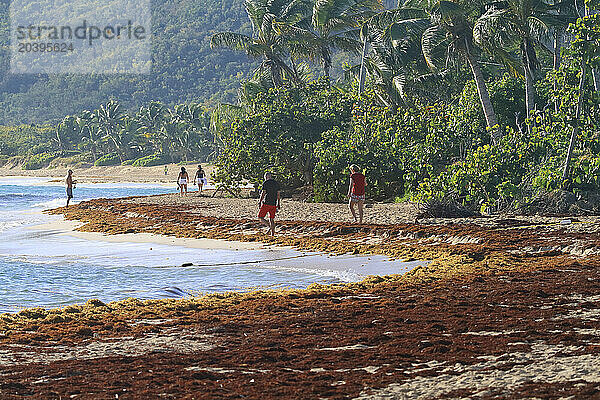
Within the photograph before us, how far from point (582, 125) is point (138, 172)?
66158 millimetres

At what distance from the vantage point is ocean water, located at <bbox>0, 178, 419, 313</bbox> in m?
10.8

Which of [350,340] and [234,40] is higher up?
[234,40]

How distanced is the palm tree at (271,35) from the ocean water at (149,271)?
19.8 meters

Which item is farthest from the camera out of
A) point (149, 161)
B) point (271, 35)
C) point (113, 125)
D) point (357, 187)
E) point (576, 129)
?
point (113, 125)

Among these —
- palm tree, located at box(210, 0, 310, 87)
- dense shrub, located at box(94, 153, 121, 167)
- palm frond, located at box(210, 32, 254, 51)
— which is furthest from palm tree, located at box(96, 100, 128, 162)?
palm tree, located at box(210, 0, 310, 87)

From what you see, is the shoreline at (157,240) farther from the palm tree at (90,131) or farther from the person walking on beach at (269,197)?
the palm tree at (90,131)

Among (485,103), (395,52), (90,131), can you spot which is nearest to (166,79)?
(90,131)

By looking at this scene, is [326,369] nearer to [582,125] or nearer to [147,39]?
[582,125]

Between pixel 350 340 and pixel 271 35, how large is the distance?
29.8m

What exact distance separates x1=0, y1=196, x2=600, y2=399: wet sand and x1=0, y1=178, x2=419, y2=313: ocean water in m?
1.04

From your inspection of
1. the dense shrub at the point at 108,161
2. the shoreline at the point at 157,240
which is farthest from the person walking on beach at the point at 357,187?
the dense shrub at the point at 108,161

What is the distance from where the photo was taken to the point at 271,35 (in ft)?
115

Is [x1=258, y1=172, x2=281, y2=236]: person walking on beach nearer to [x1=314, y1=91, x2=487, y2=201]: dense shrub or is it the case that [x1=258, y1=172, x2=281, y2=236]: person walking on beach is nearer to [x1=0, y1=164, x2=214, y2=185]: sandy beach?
[x1=314, y1=91, x2=487, y2=201]: dense shrub

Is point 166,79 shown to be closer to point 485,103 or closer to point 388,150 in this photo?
point 388,150
